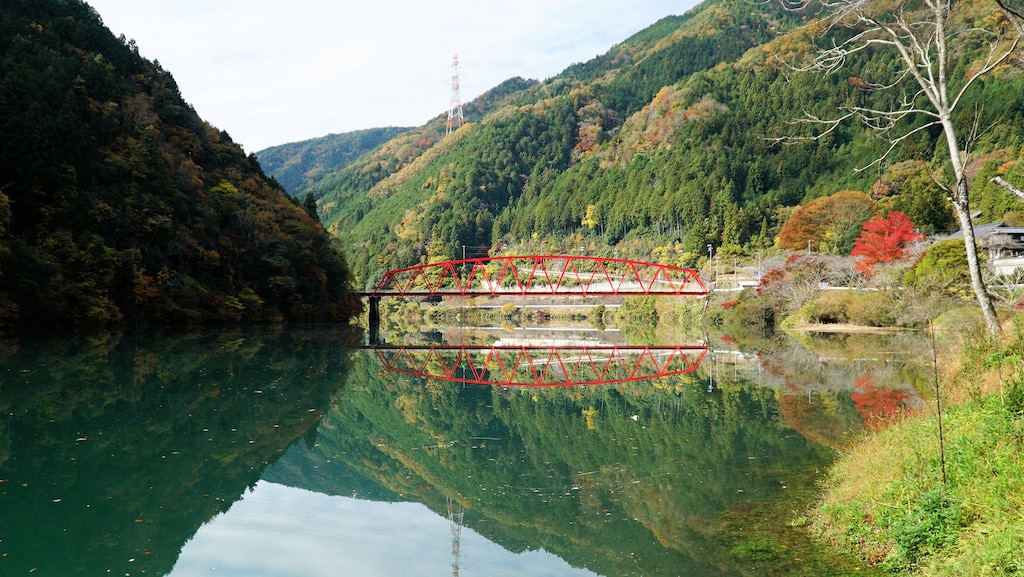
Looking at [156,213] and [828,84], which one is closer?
[156,213]

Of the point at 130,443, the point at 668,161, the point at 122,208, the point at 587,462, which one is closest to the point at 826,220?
the point at 668,161

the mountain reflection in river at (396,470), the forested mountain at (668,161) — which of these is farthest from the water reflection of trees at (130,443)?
the forested mountain at (668,161)

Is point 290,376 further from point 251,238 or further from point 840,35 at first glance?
point 840,35

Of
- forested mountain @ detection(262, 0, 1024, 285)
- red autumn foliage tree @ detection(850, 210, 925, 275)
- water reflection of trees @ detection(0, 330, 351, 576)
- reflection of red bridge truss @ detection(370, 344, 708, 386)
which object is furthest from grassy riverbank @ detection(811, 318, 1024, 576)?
forested mountain @ detection(262, 0, 1024, 285)

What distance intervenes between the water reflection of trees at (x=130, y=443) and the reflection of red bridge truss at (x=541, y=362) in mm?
3811

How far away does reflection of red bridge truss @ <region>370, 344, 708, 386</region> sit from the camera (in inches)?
794

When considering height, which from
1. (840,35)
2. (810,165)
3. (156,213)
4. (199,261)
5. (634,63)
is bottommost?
(199,261)

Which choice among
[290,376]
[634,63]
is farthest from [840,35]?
[290,376]

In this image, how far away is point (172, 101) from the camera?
147ft

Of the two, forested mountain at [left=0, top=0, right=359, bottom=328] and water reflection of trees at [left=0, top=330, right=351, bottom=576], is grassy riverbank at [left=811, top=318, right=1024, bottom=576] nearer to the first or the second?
water reflection of trees at [left=0, top=330, right=351, bottom=576]

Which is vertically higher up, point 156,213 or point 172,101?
point 172,101

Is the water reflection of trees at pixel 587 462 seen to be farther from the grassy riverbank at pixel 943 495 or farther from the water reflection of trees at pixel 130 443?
the water reflection of trees at pixel 130 443

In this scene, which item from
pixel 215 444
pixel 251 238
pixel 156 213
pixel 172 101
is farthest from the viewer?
pixel 172 101

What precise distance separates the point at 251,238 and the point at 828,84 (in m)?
66.4
